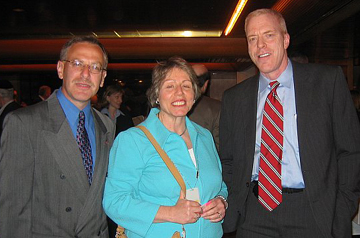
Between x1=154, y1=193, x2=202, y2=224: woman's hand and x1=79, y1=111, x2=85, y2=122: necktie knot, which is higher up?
x1=79, y1=111, x2=85, y2=122: necktie knot

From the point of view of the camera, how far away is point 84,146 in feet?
6.50

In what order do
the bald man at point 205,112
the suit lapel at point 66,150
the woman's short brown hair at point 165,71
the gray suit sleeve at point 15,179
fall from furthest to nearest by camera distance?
the bald man at point 205,112 < the woman's short brown hair at point 165,71 < the suit lapel at point 66,150 < the gray suit sleeve at point 15,179

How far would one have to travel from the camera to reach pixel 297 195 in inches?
79.2

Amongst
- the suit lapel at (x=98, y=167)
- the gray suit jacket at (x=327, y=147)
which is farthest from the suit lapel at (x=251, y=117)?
the suit lapel at (x=98, y=167)

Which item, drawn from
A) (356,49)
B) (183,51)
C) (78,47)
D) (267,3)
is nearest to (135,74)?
(183,51)

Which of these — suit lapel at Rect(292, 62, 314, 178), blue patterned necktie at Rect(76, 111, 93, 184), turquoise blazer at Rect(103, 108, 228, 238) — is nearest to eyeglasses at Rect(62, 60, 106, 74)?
blue patterned necktie at Rect(76, 111, 93, 184)

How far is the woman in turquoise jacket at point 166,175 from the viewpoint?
5.98 feet

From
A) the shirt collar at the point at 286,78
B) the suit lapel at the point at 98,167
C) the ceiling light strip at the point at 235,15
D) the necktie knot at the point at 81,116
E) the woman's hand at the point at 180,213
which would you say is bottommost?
the woman's hand at the point at 180,213

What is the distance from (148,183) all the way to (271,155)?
0.77 m

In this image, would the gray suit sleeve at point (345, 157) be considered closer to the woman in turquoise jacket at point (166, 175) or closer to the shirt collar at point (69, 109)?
the woman in turquoise jacket at point (166, 175)

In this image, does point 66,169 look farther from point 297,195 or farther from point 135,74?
point 135,74

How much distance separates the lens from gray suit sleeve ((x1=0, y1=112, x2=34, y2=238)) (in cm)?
171

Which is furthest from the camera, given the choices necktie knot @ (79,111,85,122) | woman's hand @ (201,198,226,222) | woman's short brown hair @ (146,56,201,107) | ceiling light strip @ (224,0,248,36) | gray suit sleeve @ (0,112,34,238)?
ceiling light strip @ (224,0,248,36)

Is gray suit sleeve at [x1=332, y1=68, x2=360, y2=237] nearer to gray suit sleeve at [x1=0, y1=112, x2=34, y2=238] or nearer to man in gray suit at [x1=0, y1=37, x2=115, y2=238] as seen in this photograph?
man in gray suit at [x1=0, y1=37, x2=115, y2=238]
